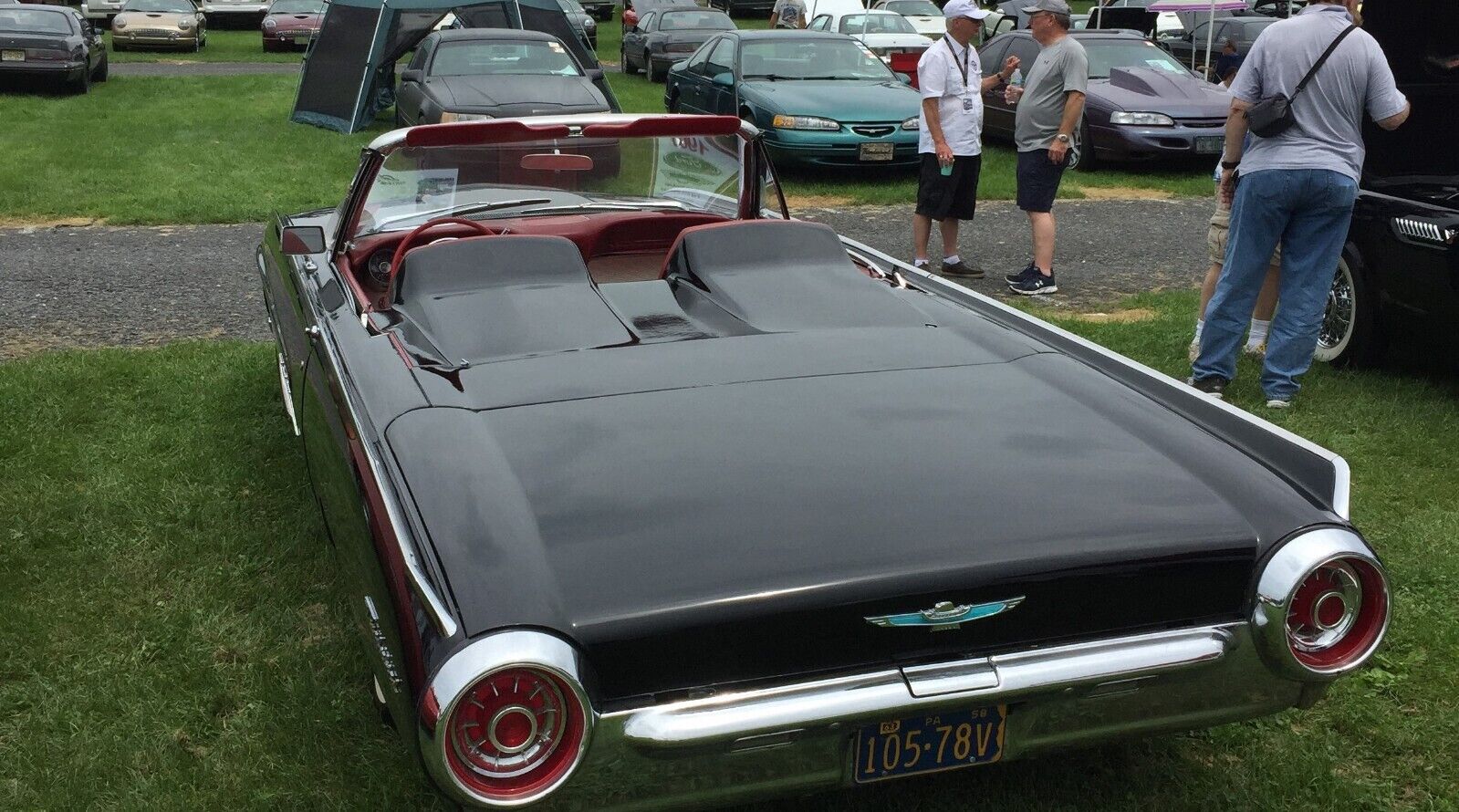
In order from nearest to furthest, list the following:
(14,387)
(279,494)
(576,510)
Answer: (576,510) → (279,494) → (14,387)

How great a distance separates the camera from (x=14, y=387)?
5.75 m

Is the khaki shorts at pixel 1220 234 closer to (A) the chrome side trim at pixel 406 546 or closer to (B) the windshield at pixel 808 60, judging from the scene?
(A) the chrome side trim at pixel 406 546

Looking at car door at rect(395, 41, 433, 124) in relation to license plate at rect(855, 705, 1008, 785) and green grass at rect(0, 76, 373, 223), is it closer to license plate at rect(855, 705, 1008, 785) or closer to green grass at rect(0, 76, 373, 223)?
green grass at rect(0, 76, 373, 223)

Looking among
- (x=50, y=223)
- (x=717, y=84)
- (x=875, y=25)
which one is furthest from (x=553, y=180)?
(x=875, y=25)

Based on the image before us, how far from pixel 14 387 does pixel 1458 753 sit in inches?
215

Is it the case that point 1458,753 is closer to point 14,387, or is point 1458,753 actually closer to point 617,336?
point 617,336

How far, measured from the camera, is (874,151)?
1153cm

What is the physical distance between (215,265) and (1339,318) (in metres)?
6.52

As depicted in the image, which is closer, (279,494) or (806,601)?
(806,601)

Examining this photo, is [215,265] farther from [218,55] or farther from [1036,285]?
[218,55]

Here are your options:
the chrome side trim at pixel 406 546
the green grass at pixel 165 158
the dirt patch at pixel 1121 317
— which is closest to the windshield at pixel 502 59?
the green grass at pixel 165 158

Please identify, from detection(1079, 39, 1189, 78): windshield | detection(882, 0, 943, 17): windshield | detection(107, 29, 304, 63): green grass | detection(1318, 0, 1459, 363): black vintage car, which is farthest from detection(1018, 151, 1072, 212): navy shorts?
detection(107, 29, 304, 63): green grass

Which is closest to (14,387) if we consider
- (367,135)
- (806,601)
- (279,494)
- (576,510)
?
(279,494)

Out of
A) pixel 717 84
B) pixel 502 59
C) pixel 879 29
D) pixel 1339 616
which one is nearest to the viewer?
pixel 1339 616
